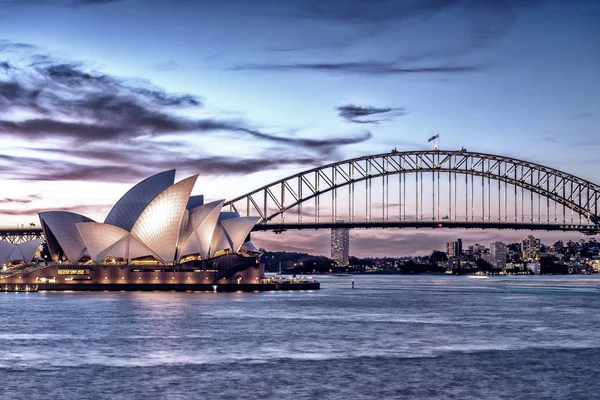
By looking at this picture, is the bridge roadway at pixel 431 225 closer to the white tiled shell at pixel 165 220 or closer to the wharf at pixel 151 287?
the wharf at pixel 151 287

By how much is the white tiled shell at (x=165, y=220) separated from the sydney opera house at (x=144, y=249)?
10 cm

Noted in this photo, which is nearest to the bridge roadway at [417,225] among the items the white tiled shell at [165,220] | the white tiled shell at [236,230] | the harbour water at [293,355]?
the white tiled shell at [236,230]

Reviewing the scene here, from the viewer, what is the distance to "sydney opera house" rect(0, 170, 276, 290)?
85625 mm

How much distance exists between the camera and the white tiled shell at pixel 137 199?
83.0 metres

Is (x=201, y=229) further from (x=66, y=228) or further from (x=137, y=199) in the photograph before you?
(x=66, y=228)

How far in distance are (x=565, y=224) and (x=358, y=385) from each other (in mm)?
85885

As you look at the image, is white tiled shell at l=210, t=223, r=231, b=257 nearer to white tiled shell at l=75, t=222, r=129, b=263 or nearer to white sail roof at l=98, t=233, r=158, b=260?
white sail roof at l=98, t=233, r=158, b=260

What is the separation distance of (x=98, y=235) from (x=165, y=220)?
28.0 ft

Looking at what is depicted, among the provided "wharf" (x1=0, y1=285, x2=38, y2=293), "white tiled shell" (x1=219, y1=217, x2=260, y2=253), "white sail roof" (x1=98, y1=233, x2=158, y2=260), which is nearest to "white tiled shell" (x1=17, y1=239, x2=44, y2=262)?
"wharf" (x1=0, y1=285, x2=38, y2=293)

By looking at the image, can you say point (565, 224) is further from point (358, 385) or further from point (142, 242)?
point (358, 385)

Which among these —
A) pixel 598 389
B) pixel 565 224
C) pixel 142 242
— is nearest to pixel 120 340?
pixel 598 389

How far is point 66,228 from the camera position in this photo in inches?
3588

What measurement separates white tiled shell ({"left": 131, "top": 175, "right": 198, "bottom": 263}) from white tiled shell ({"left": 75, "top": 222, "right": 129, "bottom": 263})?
223 cm

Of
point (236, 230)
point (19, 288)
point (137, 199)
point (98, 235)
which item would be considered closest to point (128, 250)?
point (98, 235)
